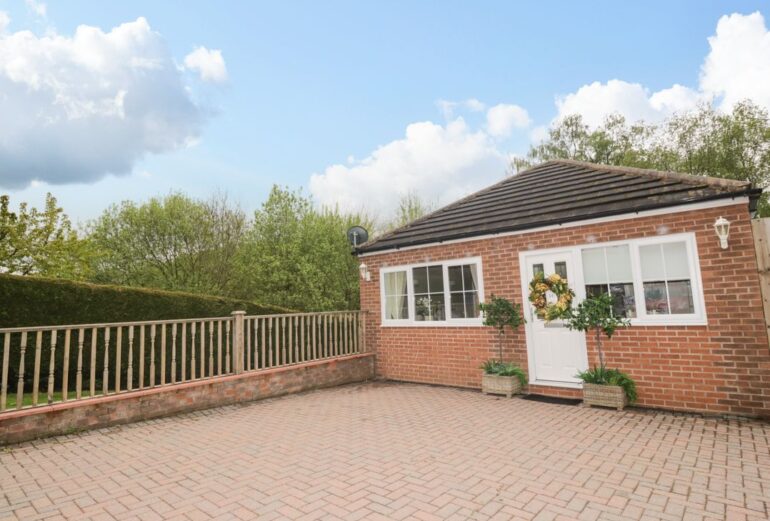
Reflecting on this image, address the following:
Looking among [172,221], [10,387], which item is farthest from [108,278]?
[10,387]

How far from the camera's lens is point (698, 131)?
62.7 feet

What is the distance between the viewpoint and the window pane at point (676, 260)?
18.5 ft

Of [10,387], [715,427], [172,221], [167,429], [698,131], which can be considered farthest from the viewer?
[698,131]

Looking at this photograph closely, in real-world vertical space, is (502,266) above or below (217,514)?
above

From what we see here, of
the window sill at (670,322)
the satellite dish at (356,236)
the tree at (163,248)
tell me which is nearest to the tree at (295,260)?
the tree at (163,248)

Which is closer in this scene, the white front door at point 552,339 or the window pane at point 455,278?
the white front door at point 552,339

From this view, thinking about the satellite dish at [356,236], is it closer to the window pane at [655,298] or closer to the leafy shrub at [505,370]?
the leafy shrub at [505,370]

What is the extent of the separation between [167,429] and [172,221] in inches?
467

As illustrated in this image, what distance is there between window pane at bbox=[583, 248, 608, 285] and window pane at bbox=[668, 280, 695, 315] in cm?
91

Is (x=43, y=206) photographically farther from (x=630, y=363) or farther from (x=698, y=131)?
(x=698, y=131)

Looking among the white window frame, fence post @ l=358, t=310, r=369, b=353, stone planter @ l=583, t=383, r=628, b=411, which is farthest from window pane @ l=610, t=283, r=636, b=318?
fence post @ l=358, t=310, r=369, b=353

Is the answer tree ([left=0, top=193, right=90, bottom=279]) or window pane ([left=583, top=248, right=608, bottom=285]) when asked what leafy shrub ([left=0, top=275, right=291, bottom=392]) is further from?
tree ([left=0, top=193, right=90, bottom=279])

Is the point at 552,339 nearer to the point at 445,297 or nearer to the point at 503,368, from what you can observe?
the point at 503,368

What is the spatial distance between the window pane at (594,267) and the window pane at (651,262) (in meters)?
0.57
